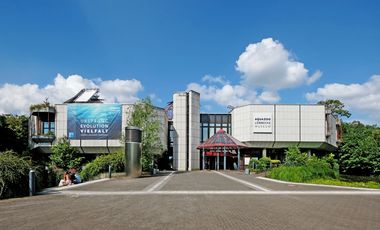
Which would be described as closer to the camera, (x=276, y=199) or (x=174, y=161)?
(x=276, y=199)

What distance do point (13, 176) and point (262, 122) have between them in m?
45.0

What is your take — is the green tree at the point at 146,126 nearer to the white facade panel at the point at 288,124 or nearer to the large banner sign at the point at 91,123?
the large banner sign at the point at 91,123

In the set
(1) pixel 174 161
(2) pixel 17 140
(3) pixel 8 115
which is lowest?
(1) pixel 174 161

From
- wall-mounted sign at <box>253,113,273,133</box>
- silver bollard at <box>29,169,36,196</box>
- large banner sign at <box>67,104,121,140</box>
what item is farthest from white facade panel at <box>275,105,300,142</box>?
silver bollard at <box>29,169,36,196</box>

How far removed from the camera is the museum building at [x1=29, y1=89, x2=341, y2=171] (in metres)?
51.2

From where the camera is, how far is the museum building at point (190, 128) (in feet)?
168

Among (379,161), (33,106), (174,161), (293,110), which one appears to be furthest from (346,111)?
(33,106)

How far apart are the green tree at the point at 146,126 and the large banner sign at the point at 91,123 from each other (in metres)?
19.1

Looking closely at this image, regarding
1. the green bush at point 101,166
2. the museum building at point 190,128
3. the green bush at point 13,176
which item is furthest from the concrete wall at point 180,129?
the green bush at point 13,176

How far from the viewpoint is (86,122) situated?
51094 millimetres

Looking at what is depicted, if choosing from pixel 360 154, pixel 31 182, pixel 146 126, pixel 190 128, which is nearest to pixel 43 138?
pixel 190 128

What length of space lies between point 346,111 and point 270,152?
68.9ft

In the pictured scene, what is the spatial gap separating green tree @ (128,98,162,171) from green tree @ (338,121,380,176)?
2746 centimetres

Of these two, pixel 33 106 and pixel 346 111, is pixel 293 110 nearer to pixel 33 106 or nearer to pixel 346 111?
pixel 346 111
